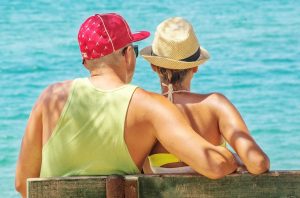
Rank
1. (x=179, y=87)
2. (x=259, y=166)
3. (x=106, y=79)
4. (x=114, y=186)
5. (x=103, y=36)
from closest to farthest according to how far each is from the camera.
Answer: (x=114, y=186), (x=259, y=166), (x=106, y=79), (x=103, y=36), (x=179, y=87)

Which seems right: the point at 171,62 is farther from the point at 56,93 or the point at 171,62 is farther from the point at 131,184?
the point at 131,184

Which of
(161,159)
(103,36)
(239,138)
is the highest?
(103,36)

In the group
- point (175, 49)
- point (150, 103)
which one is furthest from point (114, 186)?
point (175, 49)

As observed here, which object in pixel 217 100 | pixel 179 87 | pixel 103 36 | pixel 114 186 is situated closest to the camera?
pixel 114 186

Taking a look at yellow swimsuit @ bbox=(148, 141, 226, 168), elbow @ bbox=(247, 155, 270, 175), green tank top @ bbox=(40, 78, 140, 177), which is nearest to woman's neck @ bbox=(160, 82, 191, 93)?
yellow swimsuit @ bbox=(148, 141, 226, 168)

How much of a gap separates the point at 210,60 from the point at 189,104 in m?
9.60

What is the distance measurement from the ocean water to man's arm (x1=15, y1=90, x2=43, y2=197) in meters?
4.74

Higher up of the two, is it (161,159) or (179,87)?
(179,87)

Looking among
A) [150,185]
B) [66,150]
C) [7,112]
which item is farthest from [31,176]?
[7,112]

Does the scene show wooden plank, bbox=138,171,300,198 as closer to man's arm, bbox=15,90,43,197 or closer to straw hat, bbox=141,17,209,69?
man's arm, bbox=15,90,43,197

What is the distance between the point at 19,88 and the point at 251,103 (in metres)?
2.99

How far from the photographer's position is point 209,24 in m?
15.6

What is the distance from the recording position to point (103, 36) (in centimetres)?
355

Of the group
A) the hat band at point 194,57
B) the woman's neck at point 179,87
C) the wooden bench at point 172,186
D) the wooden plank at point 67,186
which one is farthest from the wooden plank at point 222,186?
the hat band at point 194,57
